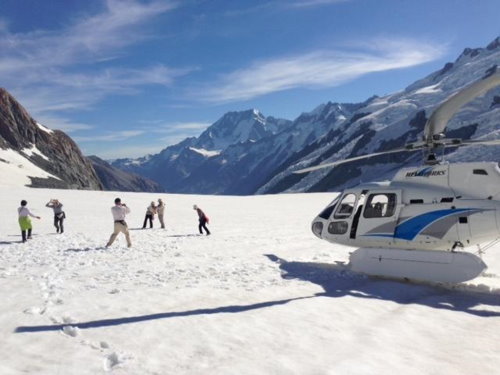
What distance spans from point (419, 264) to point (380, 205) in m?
2.16

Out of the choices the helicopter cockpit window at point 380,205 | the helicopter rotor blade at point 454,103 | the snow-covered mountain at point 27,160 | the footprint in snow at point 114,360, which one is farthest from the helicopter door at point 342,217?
the snow-covered mountain at point 27,160

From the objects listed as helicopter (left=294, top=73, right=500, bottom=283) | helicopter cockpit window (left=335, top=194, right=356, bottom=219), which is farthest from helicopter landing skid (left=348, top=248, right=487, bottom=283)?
helicopter cockpit window (left=335, top=194, right=356, bottom=219)

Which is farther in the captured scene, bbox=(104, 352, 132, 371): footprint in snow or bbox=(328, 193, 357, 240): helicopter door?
bbox=(328, 193, 357, 240): helicopter door

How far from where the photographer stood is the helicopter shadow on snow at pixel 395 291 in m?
9.41

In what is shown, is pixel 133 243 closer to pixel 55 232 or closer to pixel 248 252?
pixel 248 252

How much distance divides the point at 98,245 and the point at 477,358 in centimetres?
1432

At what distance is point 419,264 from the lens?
1116 cm

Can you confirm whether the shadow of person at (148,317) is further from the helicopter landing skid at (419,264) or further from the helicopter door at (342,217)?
the helicopter door at (342,217)

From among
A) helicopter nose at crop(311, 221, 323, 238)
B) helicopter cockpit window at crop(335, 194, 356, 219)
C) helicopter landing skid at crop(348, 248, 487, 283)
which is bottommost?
helicopter landing skid at crop(348, 248, 487, 283)

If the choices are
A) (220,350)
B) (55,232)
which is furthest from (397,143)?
(220,350)

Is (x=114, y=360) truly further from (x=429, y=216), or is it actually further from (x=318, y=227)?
(x=429, y=216)

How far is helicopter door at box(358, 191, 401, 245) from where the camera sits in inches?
484

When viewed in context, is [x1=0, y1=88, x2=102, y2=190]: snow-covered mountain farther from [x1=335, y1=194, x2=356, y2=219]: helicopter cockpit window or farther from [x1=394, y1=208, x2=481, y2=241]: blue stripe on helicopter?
[x1=394, y1=208, x2=481, y2=241]: blue stripe on helicopter

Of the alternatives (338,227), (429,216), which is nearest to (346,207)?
(338,227)
